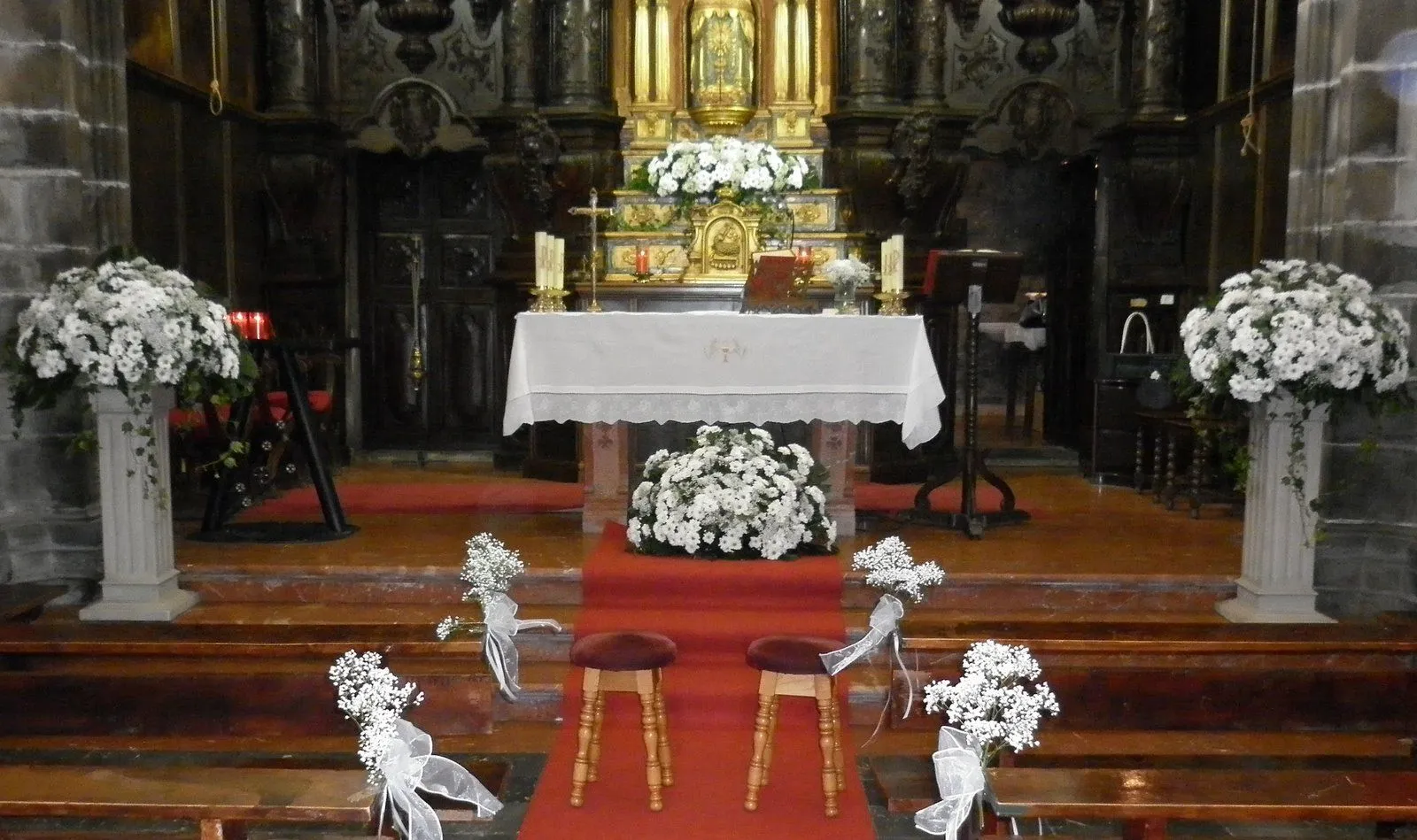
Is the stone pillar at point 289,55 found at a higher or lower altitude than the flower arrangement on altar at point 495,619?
higher

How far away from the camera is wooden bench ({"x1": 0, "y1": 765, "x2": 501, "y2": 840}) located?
3.01m

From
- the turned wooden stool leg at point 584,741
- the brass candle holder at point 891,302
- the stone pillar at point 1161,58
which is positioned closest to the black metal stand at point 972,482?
the brass candle holder at point 891,302

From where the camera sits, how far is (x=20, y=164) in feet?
18.2

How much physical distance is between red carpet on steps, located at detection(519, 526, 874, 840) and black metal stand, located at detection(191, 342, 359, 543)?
151cm

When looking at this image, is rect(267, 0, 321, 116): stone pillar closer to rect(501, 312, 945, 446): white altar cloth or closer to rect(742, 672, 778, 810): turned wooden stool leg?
rect(501, 312, 945, 446): white altar cloth

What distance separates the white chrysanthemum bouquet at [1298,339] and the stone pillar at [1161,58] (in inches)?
158

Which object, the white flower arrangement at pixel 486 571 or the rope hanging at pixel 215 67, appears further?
the rope hanging at pixel 215 67

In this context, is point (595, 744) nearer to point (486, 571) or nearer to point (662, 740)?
point (662, 740)

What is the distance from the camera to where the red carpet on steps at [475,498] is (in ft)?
23.9

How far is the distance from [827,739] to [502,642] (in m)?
1.38

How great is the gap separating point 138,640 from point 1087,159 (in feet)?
25.2

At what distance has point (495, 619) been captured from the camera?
4648 mm

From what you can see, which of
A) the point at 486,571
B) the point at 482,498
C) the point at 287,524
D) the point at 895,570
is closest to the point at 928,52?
the point at 482,498

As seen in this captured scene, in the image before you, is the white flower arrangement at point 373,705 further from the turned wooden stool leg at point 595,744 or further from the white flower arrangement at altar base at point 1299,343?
the white flower arrangement at altar base at point 1299,343
